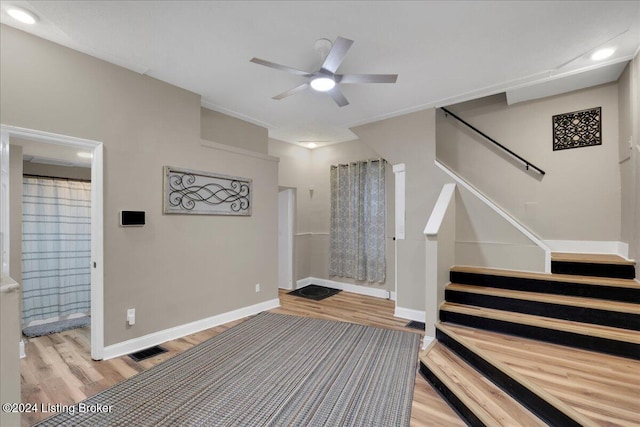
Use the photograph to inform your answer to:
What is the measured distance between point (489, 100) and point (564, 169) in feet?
4.57

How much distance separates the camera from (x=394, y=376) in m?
2.53

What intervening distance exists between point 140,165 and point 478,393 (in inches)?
148

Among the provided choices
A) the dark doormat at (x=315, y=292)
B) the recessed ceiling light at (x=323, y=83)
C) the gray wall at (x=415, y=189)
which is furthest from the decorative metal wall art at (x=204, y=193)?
the gray wall at (x=415, y=189)

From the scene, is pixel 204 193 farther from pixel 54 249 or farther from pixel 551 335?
pixel 551 335

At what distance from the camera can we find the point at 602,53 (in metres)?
2.68

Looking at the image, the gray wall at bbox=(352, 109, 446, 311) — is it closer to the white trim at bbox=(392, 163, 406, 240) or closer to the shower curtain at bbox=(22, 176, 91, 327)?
the white trim at bbox=(392, 163, 406, 240)

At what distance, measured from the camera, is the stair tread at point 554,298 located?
2.41 metres

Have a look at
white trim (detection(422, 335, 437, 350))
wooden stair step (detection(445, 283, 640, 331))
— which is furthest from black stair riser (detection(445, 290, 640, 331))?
white trim (detection(422, 335, 437, 350))

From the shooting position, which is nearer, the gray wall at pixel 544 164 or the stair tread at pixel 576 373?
the stair tread at pixel 576 373

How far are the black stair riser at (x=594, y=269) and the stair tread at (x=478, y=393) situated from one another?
167 cm

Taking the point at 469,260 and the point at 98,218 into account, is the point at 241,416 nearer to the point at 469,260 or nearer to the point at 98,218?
the point at 98,218

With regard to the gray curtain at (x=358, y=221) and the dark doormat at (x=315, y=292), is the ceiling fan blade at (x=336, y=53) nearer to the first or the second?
the gray curtain at (x=358, y=221)

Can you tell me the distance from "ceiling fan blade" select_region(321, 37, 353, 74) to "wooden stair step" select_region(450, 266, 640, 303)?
2.76 metres

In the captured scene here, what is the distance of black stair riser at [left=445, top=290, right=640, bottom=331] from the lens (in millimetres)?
2338
